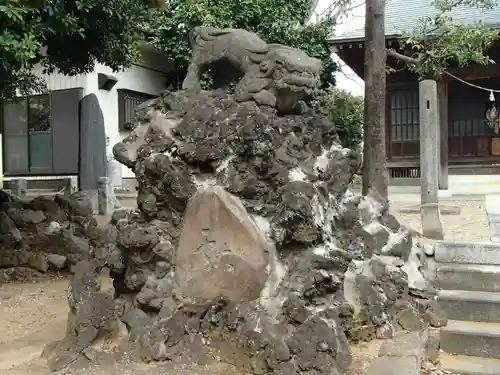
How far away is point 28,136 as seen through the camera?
50.8 feet

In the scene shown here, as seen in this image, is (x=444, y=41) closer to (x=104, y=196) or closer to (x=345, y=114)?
(x=104, y=196)

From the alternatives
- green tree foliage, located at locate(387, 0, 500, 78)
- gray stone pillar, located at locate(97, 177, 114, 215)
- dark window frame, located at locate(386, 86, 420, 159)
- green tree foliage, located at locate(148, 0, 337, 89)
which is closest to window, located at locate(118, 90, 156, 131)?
green tree foliage, located at locate(148, 0, 337, 89)

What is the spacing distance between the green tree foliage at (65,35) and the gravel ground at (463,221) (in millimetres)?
4573

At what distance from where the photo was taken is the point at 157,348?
3.71 metres

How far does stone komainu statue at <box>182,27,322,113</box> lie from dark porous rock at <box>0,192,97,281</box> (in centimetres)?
376

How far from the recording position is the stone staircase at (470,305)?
4594mm

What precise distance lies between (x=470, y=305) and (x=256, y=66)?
9.18 feet

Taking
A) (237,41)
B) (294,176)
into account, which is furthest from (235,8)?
(294,176)

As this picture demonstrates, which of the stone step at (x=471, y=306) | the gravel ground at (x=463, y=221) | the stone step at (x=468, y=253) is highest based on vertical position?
the gravel ground at (x=463, y=221)

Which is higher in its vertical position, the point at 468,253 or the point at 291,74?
the point at 291,74

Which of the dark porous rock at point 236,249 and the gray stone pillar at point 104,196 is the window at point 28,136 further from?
the dark porous rock at point 236,249

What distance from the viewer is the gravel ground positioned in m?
6.95

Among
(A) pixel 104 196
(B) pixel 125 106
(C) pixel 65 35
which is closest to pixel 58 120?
(B) pixel 125 106

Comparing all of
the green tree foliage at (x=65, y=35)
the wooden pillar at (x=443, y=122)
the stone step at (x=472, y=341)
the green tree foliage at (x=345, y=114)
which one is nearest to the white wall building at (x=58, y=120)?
the green tree foliage at (x=345, y=114)
